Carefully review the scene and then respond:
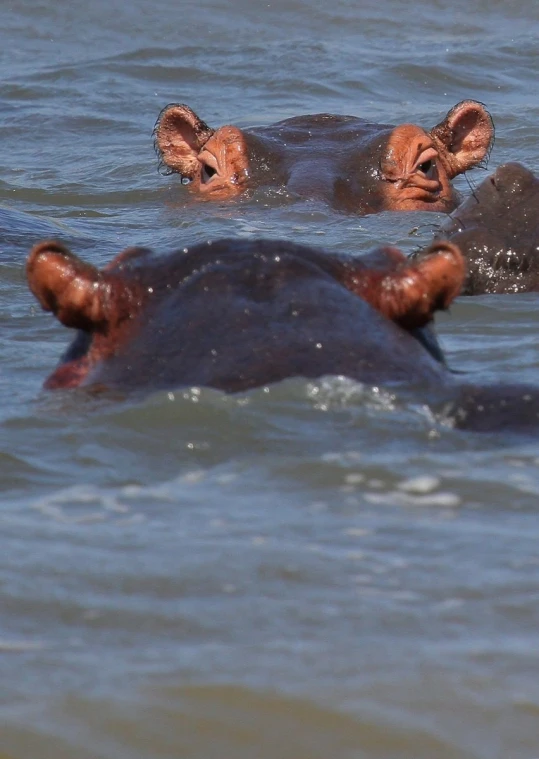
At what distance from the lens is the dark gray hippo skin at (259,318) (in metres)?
3.74

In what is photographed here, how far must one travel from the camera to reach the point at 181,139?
10.0m

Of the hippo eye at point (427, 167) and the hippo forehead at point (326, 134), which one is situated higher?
the hippo forehead at point (326, 134)

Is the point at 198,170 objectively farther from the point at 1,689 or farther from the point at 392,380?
the point at 1,689

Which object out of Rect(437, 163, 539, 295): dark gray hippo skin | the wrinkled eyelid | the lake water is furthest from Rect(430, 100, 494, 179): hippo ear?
the lake water

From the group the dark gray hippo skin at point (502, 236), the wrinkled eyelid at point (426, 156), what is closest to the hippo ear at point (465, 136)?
the wrinkled eyelid at point (426, 156)

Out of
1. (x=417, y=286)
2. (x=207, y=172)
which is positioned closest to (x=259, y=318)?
(x=417, y=286)

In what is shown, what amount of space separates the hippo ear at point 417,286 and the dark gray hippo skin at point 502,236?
73.2 inches

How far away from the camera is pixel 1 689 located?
273 centimetres

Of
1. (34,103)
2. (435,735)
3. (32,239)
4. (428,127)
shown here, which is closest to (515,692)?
(435,735)

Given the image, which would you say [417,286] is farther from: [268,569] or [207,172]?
[207,172]

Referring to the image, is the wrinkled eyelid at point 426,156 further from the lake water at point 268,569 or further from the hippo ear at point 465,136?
the lake water at point 268,569

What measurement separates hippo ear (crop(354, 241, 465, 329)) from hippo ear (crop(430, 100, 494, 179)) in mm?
6050

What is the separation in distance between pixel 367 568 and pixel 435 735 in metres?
0.61

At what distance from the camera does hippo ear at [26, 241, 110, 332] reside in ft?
12.7
